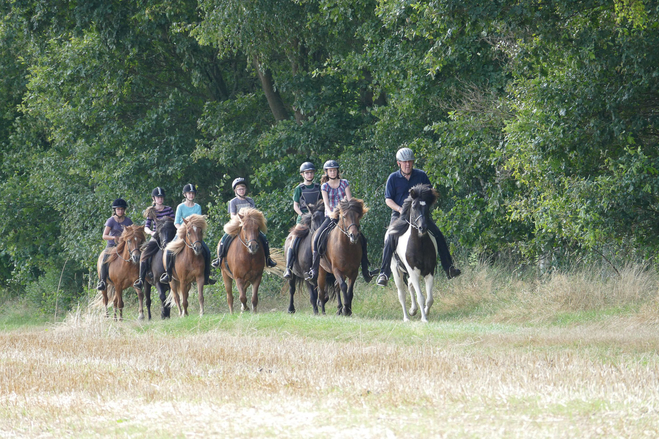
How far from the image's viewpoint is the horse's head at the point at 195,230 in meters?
17.2

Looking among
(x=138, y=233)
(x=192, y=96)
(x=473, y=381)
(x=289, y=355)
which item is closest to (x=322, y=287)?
(x=138, y=233)

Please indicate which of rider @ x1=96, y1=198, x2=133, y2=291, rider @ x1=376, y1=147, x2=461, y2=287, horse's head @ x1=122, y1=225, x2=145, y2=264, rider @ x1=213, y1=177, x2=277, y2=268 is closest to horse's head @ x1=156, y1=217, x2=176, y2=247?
horse's head @ x1=122, y1=225, x2=145, y2=264

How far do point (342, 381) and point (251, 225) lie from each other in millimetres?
9329

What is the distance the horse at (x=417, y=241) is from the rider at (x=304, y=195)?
10.3ft

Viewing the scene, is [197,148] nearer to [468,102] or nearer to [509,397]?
[468,102]

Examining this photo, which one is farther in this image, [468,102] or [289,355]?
[468,102]

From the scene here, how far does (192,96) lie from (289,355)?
2033 cm

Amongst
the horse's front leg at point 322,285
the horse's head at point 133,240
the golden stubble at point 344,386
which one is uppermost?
the horse's head at point 133,240

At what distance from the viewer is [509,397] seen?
6391mm

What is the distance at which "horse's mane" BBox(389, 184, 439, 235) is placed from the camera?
44.3 ft

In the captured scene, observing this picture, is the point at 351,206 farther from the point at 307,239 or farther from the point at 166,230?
the point at 166,230

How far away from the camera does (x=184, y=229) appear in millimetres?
17328

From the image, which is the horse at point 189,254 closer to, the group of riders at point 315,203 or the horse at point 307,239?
the group of riders at point 315,203

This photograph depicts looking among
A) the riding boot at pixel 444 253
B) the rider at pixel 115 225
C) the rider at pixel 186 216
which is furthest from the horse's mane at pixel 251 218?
the rider at pixel 115 225
